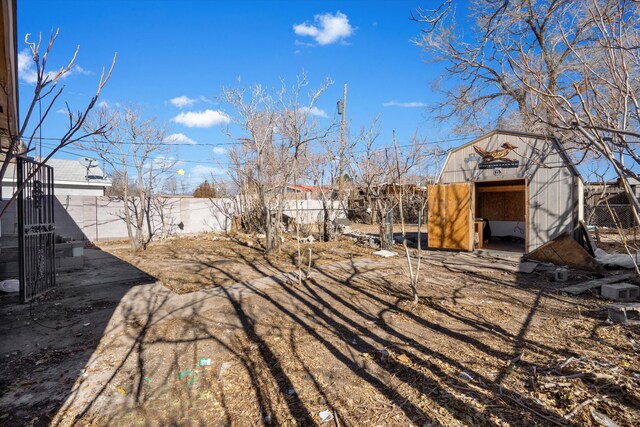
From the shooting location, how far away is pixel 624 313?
455 cm

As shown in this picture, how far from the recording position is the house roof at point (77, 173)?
77.4 feet

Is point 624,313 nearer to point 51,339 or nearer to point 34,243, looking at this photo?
point 51,339

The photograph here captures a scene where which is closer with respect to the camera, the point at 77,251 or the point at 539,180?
the point at 77,251

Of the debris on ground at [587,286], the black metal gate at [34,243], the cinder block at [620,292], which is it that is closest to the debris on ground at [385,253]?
the debris on ground at [587,286]

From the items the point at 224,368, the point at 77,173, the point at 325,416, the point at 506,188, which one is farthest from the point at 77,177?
the point at 325,416

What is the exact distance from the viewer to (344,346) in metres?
4.03

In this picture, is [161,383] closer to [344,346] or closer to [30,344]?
[344,346]

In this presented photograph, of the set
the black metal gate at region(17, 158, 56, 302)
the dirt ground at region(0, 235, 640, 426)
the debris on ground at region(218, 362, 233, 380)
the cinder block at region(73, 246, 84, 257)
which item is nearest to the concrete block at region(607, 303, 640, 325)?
the dirt ground at region(0, 235, 640, 426)

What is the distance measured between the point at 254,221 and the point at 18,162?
38.8ft

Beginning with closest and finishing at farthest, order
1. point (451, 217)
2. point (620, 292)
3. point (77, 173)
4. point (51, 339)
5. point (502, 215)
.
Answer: point (51, 339) → point (620, 292) → point (451, 217) → point (502, 215) → point (77, 173)

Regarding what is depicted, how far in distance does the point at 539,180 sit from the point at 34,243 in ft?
38.9

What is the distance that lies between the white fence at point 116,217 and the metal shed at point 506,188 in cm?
486

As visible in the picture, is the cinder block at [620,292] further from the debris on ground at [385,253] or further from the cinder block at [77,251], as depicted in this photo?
the cinder block at [77,251]

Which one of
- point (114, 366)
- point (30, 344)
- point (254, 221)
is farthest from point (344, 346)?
point (254, 221)
